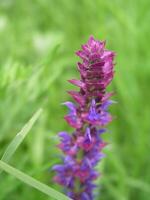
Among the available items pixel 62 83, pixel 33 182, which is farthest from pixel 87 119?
pixel 62 83

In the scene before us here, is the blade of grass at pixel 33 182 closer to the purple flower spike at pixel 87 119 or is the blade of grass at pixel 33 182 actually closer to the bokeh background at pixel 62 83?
the purple flower spike at pixel 87 119

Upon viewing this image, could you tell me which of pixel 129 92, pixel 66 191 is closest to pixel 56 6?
pixel 129 92

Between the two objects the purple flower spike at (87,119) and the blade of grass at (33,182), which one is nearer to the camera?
the blade of grass at (33,182)

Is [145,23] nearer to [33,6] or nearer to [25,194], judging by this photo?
[33,6]

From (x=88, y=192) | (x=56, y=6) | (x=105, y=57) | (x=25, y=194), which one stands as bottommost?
(x=25, y=194)

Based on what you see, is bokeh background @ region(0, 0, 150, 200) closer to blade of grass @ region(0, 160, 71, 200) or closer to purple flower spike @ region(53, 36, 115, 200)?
purple flower spike @ region(53, 36, 115, 200)

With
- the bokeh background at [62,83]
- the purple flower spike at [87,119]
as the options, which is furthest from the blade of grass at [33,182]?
the bokeh background at [62,83]
